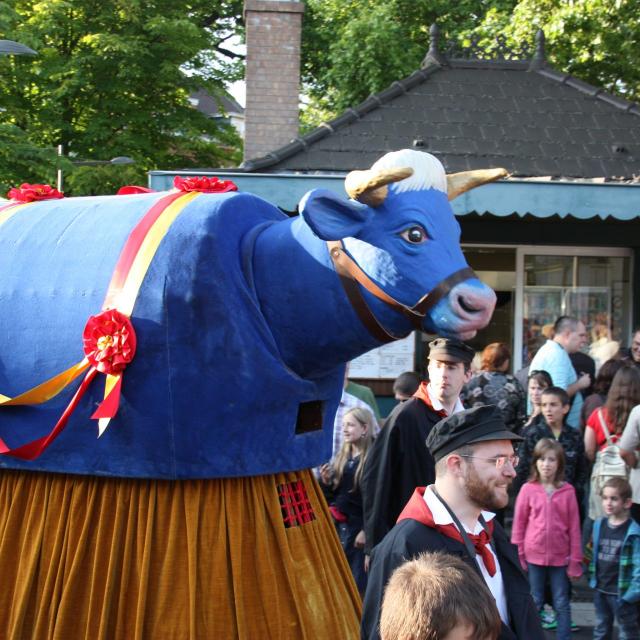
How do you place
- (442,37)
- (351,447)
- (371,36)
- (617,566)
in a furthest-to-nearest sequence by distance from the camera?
(442,37)
(371,36)
(351,447)
(617,566)

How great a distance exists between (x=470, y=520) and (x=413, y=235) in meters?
0.99

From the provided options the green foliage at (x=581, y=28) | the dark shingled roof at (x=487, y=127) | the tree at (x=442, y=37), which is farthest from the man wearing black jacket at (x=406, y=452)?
the green foliage at (x=581, y=28)

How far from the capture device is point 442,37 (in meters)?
20.5

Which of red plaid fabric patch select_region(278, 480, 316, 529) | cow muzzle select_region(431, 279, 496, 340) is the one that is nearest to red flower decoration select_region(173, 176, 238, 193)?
cow muzzle select_region(431, 279, 496, 340)

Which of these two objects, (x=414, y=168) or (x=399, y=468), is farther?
(x=399, y=468)

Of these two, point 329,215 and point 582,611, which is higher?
point 329,215

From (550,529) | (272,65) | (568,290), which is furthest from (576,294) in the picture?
(550,529)

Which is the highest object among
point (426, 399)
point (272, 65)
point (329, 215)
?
point (272, 65)

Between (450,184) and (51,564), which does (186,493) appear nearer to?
(51,564)

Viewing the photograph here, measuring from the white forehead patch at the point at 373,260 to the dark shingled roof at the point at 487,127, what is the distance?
6.37m

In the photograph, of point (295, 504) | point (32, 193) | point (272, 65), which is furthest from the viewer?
point (272, 65)

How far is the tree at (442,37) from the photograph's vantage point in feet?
46.0

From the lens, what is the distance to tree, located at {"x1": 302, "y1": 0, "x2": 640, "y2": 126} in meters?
14.0

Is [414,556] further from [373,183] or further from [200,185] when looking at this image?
[200,185]
